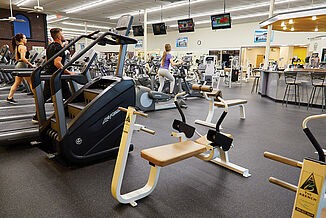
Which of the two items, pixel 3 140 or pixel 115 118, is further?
pixel 3 140

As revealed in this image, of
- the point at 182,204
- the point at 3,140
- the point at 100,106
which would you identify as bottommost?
the point at 182,204

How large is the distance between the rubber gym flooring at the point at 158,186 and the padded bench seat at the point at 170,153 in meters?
0.44

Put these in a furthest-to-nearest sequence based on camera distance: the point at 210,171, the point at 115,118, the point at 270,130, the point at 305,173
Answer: the point at 270,130
the point at 115,118
the point at 210,171
the point at 305,173

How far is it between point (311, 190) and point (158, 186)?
149 cm

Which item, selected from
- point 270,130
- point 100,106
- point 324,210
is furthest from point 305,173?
point 270,130

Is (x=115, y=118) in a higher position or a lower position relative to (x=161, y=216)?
higher

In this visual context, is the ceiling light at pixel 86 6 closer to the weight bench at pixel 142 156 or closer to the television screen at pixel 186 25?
the television screen at pixel 186 25

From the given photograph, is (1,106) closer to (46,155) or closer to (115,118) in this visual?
(46,155)

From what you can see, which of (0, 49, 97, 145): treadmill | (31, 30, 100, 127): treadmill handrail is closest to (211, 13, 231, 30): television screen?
(0, 49, 97, 145): treadmill

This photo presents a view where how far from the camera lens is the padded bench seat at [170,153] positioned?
6.28ft

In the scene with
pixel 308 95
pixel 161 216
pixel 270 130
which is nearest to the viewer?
pixel 161 216

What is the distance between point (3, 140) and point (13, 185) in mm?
1095

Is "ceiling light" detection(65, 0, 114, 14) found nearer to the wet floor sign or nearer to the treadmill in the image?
the treadmill

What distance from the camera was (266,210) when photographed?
6.59 feet
